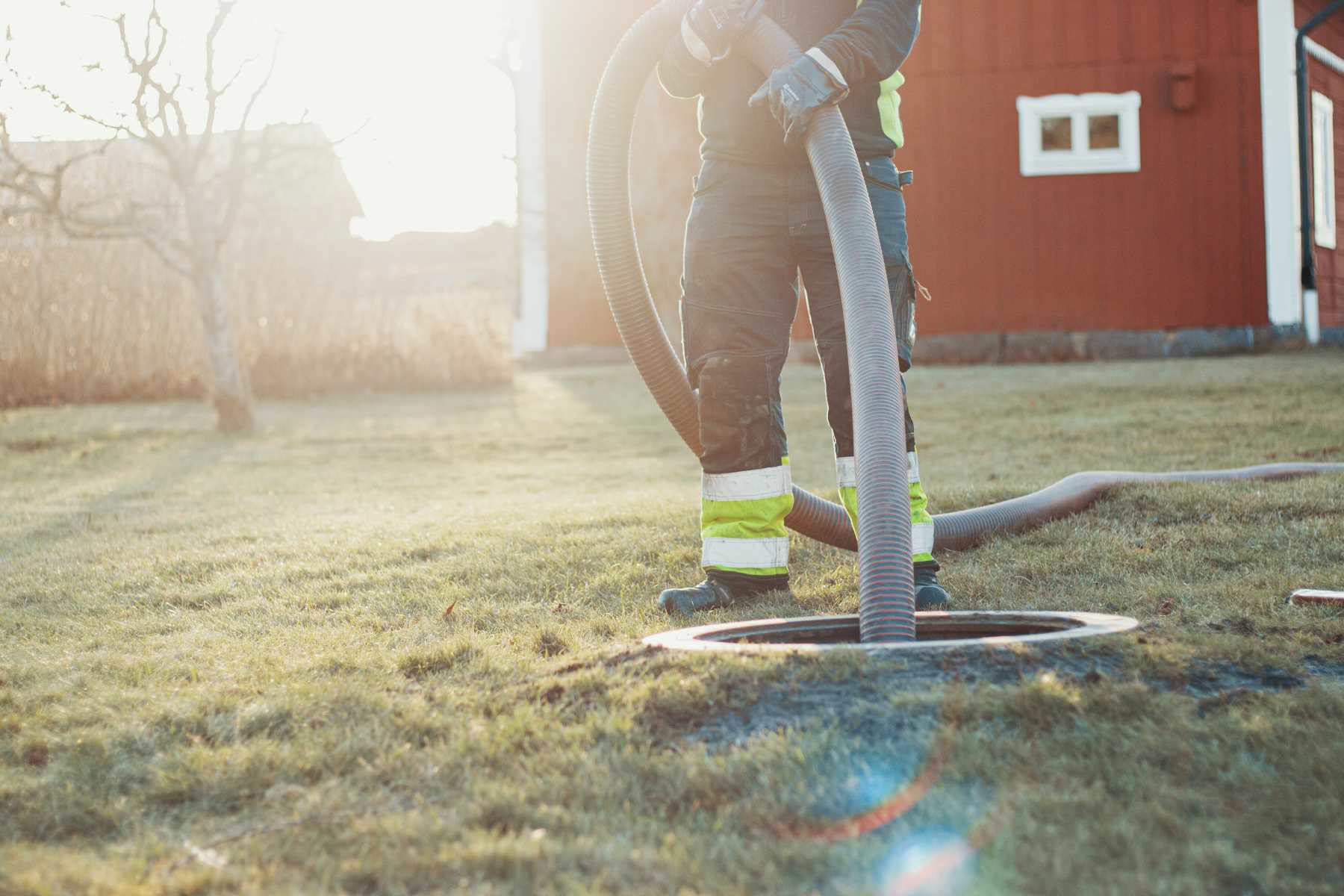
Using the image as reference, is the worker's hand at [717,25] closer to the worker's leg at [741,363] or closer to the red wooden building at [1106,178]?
the worker's leg at [741,363]

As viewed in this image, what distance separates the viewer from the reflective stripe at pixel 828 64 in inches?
111

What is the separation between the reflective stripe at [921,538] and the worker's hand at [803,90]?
1.04m

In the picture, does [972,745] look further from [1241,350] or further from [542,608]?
[1241,350]

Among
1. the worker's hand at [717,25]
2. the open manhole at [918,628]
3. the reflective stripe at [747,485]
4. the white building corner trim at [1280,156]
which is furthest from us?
the white building corner trim at [1280,156]

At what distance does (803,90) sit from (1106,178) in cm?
1099

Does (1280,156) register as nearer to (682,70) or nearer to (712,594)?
(682,70)

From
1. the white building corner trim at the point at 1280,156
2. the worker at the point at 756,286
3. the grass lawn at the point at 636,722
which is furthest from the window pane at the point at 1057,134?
the worker at the point at 756,286

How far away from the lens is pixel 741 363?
311 centimetres

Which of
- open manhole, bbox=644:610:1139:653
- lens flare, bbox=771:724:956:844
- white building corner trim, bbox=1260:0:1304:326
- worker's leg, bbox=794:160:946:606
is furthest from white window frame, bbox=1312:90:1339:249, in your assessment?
lens flare, bbox=771:724:956:844

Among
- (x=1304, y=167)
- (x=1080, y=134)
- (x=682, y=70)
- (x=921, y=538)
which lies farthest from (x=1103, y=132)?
(x=921, y=538)

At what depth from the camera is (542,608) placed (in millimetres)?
3170

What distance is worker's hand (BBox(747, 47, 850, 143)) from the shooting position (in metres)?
2.80

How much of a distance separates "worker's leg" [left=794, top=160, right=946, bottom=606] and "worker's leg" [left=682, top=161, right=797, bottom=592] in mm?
76

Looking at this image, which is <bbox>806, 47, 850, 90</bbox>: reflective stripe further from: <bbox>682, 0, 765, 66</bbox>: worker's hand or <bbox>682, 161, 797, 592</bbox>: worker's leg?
<bbox>682, 161, 797, 592</bbox>: worker's leg
